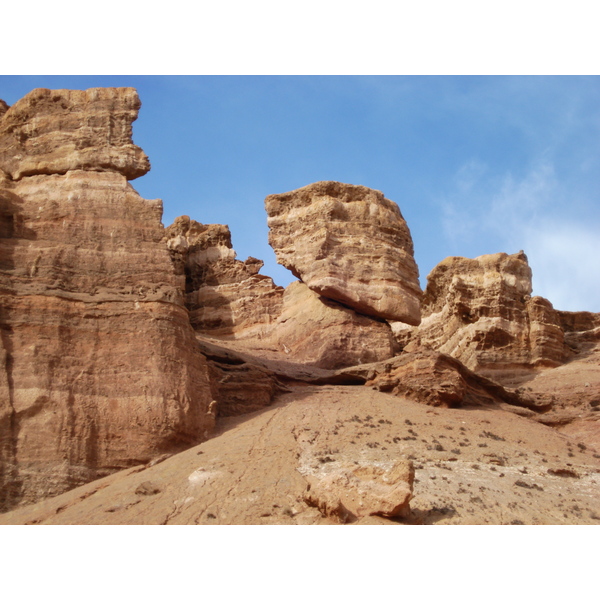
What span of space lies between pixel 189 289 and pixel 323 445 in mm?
17171

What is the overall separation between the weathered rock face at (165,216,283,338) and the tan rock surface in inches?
388

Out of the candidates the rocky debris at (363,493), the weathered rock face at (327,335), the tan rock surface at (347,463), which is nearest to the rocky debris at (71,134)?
the tan rock surface at (347,463)

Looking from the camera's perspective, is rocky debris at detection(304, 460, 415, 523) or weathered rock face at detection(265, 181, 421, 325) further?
weathered rock face at detection(265, 181, 421, 325)

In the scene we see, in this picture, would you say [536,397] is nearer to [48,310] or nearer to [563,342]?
[563,342]

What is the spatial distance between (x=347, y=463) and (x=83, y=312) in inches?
300

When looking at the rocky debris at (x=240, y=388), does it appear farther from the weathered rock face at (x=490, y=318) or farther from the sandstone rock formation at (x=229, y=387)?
the weathered rock face at (x=490, y=318)

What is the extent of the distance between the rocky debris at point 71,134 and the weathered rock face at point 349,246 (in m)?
8.17

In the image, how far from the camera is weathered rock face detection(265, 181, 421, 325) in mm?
30422

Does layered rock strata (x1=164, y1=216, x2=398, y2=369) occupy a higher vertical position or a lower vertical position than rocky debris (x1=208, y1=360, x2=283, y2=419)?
higher

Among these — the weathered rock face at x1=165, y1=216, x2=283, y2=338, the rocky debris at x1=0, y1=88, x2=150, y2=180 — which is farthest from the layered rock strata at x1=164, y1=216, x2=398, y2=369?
the rocky debris at x1=0, y1=88, x2=150, y2=180

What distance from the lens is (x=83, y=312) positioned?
2130 centimetres

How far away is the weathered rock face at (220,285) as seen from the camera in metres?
34.0

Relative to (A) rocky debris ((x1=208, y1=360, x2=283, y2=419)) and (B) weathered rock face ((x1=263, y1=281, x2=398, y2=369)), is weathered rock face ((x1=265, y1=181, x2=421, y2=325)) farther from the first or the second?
(A) rocky debris ((x1=208, y1=360, x2=283, y2=419))
